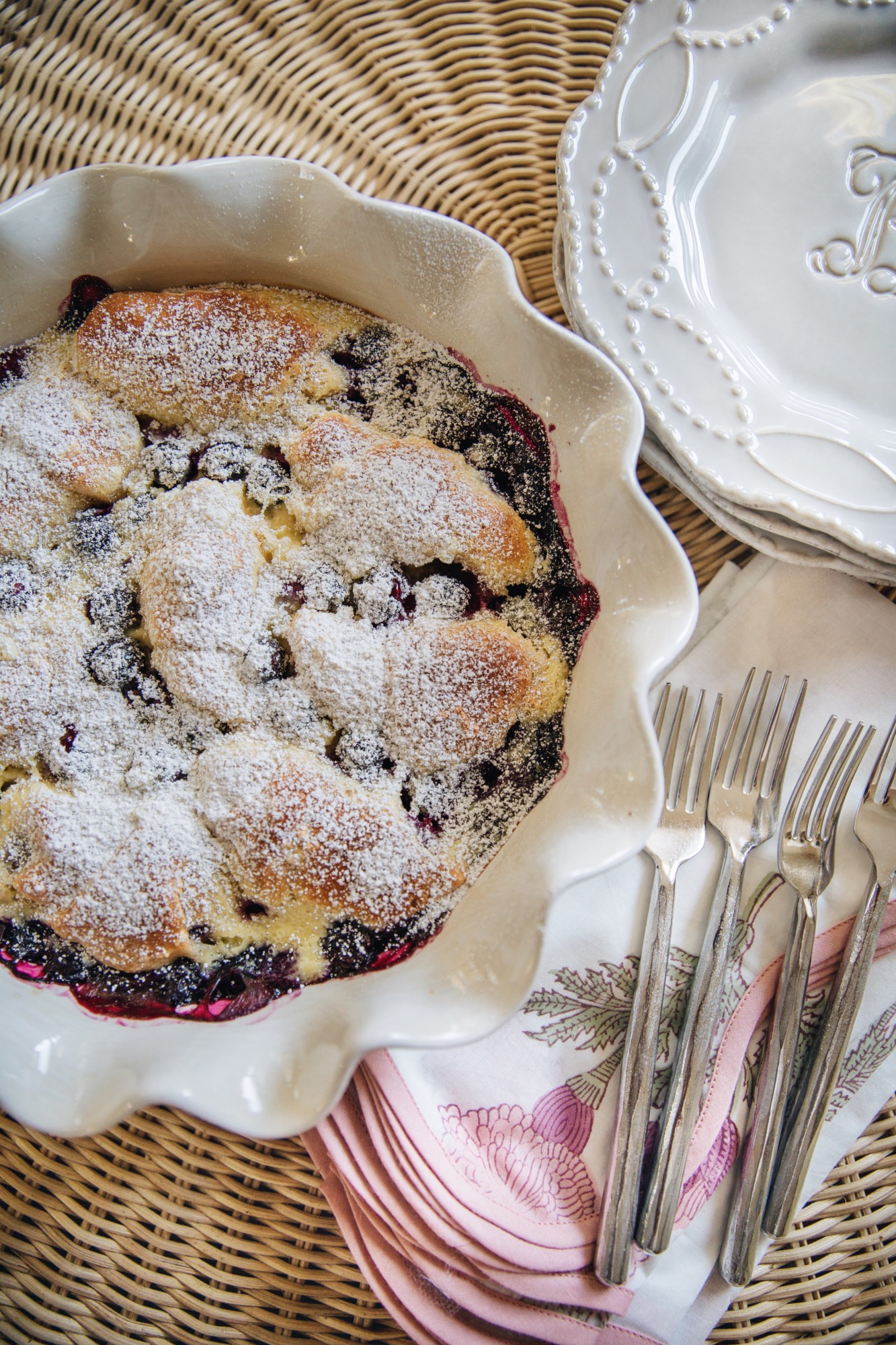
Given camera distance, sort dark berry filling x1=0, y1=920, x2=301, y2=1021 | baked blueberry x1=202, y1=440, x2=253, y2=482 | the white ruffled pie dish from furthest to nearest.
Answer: baked blueberry x1=202, y1=440, x2=253, y2=482 < dark berry filling x1=0, y1=920, x2=301, y2=1021 < the white ruffled pie dish

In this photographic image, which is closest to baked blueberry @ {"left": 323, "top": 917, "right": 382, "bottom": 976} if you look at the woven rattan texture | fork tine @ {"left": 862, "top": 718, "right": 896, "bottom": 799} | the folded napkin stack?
the folded napkin stack

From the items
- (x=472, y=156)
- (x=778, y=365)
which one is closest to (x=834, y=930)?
(x=778, y=365)

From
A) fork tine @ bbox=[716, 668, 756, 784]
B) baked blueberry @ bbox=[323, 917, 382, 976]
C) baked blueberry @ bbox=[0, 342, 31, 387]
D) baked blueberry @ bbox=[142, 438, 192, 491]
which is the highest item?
baked blueberry @ bbox=[0, 342, 31, 387]

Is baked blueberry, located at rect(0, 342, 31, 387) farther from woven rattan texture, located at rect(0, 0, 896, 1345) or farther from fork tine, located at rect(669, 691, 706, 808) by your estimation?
fork tine, located at rect(669, 691, 706, 808)

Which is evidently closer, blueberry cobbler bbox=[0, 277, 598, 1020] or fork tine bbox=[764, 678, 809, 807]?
blueberry cobbler bbox=[0, 277, 598, 1020]

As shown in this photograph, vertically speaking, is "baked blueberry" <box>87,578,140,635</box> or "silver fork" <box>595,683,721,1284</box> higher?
"baked blueberry" <box>87,578,140,635</box>

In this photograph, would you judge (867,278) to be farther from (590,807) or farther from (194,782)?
(194,782)

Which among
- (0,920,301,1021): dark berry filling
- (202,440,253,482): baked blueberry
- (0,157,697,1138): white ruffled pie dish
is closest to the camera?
(0,157,697,1138): white ruffled pie dish
